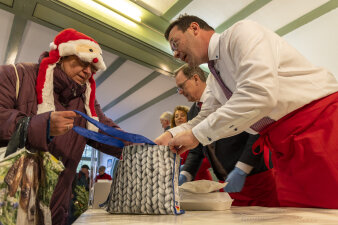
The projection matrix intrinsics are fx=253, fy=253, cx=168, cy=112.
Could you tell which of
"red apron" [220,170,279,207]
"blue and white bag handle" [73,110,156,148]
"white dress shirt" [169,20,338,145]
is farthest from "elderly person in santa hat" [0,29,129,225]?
"red apron" [220,170,279,207]

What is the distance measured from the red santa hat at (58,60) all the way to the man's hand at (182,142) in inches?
22.6

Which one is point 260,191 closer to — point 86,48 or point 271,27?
point 86,48

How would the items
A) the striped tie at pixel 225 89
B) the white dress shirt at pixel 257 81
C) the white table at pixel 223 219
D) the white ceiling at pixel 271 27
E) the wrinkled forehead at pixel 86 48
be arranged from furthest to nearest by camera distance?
the white ceiling at pixel 271 27, the wrinkled forehead at pixel 86 48, the striped tie at pixel 225 89, the white dress shirt at pixel 257 81, the white table at pixel 223 219

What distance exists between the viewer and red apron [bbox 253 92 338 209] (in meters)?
0.91

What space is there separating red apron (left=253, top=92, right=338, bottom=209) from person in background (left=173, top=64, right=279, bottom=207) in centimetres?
43

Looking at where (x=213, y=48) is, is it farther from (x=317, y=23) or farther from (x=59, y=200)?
(x=317, y=23)

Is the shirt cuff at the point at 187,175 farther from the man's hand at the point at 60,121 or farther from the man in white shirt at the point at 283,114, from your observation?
the man's hand at the point at 60,121

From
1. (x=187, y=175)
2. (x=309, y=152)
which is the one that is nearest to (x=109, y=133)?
(x=309, y=152)

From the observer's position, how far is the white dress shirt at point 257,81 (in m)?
0.87

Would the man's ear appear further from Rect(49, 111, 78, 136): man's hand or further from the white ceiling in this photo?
the white ceiling

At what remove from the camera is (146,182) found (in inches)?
31.3

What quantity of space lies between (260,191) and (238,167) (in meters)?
0.19

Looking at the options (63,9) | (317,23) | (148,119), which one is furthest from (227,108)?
(148,119)

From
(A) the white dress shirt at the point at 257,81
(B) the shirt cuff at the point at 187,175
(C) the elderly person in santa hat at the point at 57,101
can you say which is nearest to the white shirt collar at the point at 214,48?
(A) the white dress shirt at the point at 257,81
